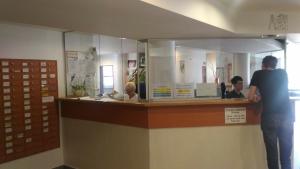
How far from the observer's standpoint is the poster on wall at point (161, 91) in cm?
339

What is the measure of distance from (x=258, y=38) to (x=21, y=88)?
331 cm

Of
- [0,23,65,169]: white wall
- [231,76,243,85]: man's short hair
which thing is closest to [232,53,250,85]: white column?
[231,76,243,85]: man's short hair

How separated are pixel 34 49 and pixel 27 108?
85 cm

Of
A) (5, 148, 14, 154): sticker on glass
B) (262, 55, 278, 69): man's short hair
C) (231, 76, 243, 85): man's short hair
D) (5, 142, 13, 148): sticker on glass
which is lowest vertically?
(5, 148, 14, 154): sticker on glass

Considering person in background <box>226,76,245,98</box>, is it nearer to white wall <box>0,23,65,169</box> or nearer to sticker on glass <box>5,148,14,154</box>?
white wall <box>0,23,65,169</box>

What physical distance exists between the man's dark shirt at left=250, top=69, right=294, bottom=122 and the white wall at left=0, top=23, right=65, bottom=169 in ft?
9.70

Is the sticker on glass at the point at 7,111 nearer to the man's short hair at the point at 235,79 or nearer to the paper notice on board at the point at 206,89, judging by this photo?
the paper notice on board at the point at 206,89

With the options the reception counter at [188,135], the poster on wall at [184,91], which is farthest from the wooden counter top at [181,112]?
the poster on wall at [184,91]

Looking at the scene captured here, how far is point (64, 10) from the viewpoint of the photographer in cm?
233

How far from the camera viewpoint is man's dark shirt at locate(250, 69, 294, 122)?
114 inches

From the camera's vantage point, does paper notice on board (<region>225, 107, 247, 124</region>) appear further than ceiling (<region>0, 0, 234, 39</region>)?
Yes

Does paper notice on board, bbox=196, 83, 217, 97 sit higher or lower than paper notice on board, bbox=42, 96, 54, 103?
higher

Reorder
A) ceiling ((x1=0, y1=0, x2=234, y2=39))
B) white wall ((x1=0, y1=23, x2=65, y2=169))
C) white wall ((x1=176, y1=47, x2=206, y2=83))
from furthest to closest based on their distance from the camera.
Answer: white wall ((x1=0, y1=23, x2=65, y2=169))
white wall ((x1=176, y1=47, x2=206, y2=83))
ceiling ((x1=0, y1=0, x2=234, y2=39))

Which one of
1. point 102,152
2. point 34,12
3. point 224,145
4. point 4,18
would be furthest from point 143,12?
point 102,152
